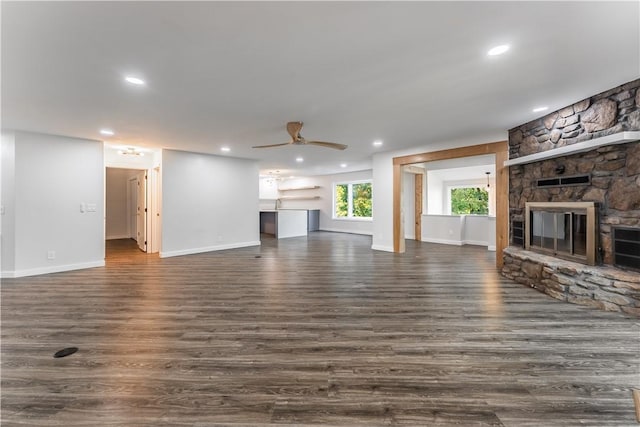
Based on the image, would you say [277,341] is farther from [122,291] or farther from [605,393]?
[122,291]

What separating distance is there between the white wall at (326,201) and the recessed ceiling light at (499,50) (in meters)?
8.29

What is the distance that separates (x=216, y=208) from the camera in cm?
751

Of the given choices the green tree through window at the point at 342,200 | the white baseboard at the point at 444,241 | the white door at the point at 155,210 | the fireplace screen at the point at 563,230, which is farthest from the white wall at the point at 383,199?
the white door at the point at 155,210

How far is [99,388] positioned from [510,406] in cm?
253

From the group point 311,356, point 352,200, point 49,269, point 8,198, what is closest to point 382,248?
point 352,200

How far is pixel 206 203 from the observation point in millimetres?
7297

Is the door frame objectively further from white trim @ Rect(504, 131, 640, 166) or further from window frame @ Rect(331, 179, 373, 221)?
window frame @ Rect(331, 179, 373, 221)

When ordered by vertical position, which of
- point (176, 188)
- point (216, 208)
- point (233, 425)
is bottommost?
point (233, 425)

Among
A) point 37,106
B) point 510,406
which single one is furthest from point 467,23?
point 37,106

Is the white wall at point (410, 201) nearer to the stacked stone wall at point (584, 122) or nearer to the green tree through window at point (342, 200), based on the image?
the green tree through window at point (342, 200)

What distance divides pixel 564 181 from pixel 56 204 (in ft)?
26.3

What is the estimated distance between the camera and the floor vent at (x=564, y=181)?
3.61m

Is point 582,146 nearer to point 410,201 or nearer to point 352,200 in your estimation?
point 410,201

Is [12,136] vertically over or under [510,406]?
over
